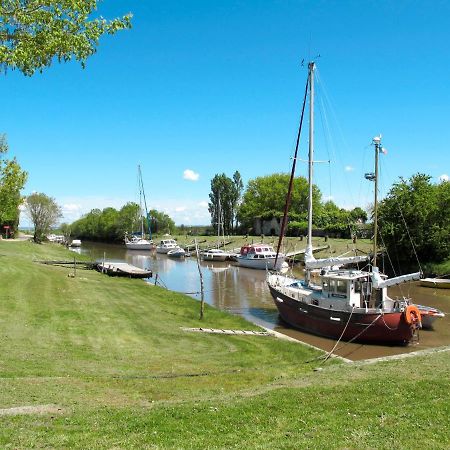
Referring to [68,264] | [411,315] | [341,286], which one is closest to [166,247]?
[68,264]

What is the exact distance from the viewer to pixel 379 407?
33.9 ft

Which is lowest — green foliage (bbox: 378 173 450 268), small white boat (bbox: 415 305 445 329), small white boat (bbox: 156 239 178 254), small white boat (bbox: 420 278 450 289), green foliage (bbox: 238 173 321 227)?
small white boat (bbox: 415 305 445 329)

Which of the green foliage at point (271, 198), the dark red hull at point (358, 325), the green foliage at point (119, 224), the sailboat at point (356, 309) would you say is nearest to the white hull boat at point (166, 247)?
the green foliage at point (271, 198)

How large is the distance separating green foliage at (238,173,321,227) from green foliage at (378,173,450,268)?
184 ft

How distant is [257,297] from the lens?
42594 millimetres

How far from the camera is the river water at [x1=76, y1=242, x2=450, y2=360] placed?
24391 mm

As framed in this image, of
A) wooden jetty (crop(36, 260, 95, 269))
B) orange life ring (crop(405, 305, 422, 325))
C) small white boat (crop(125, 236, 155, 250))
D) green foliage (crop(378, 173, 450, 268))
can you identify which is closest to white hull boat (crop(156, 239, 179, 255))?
small white boat (crop(125, 236, 155, 250))

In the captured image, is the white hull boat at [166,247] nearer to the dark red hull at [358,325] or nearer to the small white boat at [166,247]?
the small white boat at [166,247]

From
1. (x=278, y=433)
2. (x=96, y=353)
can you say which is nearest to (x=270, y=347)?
(x=96, y=353)

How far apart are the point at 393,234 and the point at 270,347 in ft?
113

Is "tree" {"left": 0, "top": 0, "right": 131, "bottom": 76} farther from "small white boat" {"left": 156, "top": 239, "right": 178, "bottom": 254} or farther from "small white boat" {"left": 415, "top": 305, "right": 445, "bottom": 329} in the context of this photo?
"small white boat" {"left": 156, "top": 239, "right": 178, "bottom": 254}

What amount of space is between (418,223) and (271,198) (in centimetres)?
6882

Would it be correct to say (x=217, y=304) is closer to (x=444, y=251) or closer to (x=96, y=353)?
(x=96, y=353)

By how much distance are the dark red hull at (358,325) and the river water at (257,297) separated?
456 millimetres
